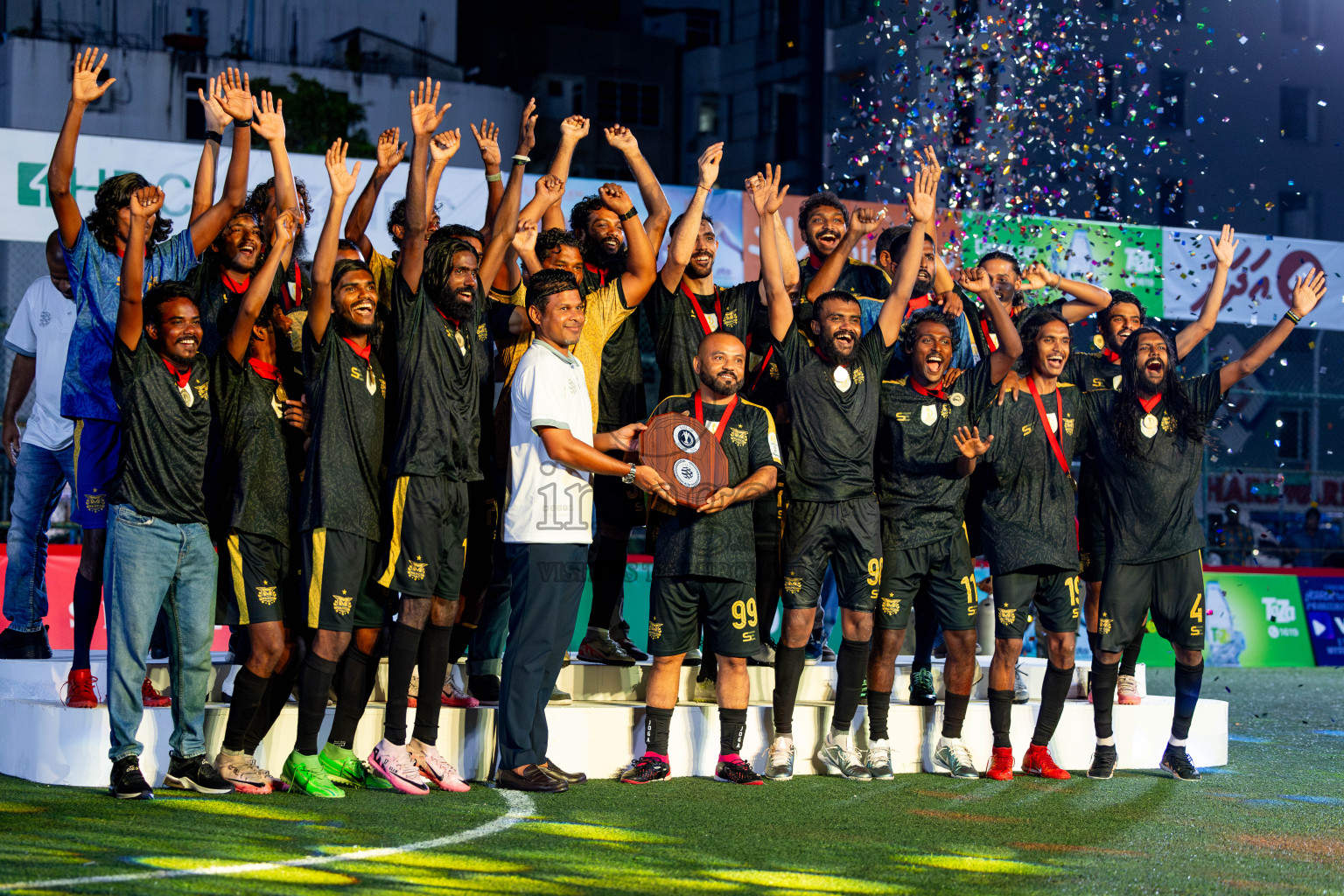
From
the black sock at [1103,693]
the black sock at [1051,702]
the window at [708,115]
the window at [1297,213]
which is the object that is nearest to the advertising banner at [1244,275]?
the black sock at [1103,693]

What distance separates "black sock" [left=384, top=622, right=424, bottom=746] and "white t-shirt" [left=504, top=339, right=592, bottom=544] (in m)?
0.56

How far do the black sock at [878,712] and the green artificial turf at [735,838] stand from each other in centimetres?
25

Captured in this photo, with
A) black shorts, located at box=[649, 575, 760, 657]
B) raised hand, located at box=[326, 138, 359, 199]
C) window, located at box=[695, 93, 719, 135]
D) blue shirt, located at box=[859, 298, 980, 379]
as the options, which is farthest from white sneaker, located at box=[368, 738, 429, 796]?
window, located at box=[695, 93, 719, 135]

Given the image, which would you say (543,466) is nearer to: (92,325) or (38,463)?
(92,325)

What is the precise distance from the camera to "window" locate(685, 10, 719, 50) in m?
43.2

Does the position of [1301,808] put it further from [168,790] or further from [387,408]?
[168,790]

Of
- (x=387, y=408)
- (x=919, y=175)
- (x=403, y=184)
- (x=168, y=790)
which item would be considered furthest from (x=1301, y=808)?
(x=403, y=184)

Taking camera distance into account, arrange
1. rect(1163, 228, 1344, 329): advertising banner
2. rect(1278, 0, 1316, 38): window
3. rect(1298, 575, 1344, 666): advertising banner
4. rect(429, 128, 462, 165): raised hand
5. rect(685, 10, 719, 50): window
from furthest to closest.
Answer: rect(685, 10, 719, 50): window → rect(1278, 0, 1316, 38): window → rect(1298, 575, 1344, 666): advertising banner → rect(1163, 228, 1344, 329): advertising banner → rect(429, 128, 462, 165): raised hand

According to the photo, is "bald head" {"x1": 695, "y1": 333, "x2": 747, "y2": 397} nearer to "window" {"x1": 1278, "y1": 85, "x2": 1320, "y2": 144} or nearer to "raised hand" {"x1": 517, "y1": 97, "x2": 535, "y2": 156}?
"raised hand" {"x1": 517, "y1": 97, "x2": 535, "y2": 156}

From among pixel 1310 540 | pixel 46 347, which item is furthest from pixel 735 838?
pixel 1310 540

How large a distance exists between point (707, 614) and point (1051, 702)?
1.84 metres

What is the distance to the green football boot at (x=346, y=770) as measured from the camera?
243 inches

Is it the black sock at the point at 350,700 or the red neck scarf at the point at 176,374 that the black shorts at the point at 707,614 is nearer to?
the black sock at the point at 350,700

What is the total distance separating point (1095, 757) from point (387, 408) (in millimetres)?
3796
